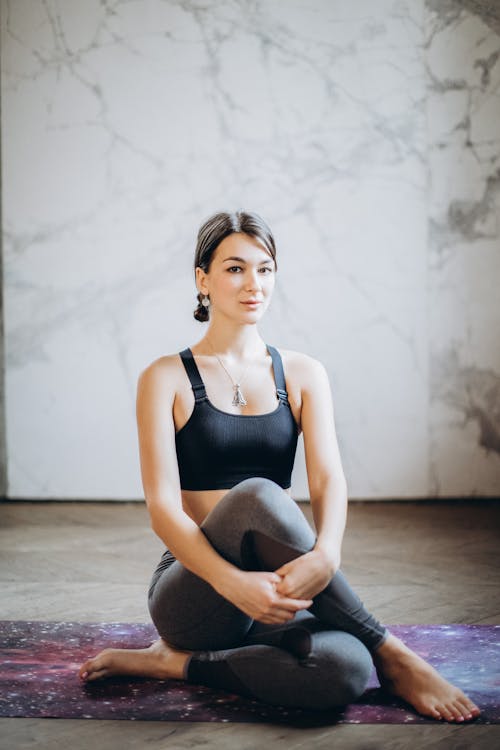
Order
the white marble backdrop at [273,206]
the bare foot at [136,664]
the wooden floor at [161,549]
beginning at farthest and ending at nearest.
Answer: the white marble backdrop at [273,206] < the bare foot at [136,664] < the wooden floor at [161,549]

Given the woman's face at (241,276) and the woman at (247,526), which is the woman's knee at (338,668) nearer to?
the woman at (247,526)

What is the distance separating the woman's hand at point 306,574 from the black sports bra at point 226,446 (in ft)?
0.97

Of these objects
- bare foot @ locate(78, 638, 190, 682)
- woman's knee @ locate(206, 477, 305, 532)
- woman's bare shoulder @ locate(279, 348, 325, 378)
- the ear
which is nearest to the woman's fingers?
woman's knee @ locate(206, 477, 305, 532)

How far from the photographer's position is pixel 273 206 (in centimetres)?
383

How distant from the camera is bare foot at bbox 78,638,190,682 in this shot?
1.79 m

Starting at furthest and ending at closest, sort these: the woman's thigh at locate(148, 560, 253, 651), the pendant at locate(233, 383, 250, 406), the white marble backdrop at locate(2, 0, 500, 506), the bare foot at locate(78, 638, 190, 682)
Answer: the white marble backdrop at locate(2, 0, 500, 506) < the pendant at locate(233, 383, 250, 406) < the bare foot at locate(78, 638, 190, 682) < the woman's thigh at locate(148, 560, 253, 651)

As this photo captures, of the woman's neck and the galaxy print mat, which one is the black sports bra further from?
the galaxy print mat

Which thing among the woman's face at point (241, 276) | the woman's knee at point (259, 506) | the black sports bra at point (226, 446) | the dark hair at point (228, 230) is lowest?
the woman's knee at point (259, 506)

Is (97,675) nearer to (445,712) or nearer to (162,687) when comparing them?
(162,687)

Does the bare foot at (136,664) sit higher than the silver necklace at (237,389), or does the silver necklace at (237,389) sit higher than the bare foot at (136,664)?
the silver necklace at (237,389)

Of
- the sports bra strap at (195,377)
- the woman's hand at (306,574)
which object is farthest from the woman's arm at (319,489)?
the sports bra strap at (195,377)

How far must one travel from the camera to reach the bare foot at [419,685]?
1.62 meters

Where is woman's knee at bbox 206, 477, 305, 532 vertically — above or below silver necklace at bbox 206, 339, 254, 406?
below

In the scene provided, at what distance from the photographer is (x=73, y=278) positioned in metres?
3.88
